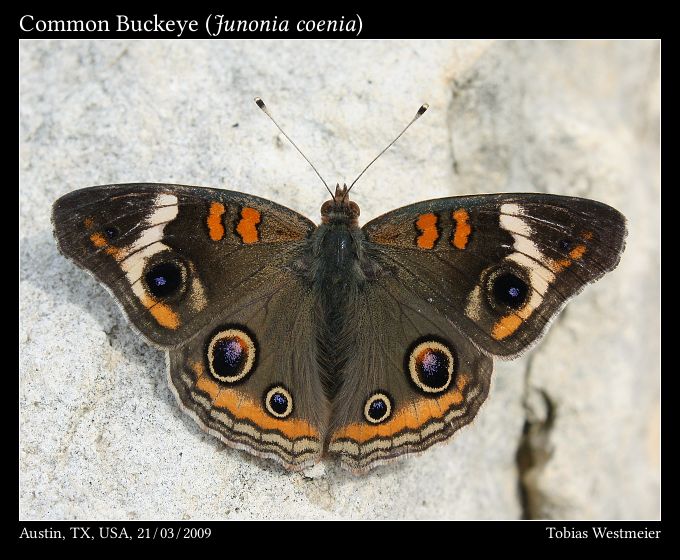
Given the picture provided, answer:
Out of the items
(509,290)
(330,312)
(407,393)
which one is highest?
(509,290)

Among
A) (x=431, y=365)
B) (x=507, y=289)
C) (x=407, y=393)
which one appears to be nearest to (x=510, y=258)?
(x=507, y=289)

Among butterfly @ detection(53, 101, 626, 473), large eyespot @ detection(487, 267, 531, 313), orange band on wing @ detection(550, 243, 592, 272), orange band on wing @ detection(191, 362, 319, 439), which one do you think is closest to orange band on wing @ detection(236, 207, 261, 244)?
butterfly @ detection(53, 101, 626, 473)

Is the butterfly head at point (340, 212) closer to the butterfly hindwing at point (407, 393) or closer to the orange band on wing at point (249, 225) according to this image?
the orange band on wing at point (249, 225)

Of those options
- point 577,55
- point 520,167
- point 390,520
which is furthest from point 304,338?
point 577,55

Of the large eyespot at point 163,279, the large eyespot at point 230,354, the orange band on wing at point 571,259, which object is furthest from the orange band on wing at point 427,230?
the large eyespot at point 163,279

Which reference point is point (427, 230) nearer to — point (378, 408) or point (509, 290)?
point (509, 290)

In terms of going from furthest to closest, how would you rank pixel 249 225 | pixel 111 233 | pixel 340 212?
pixel 340 212
pixel 249 225
pixel 111 233

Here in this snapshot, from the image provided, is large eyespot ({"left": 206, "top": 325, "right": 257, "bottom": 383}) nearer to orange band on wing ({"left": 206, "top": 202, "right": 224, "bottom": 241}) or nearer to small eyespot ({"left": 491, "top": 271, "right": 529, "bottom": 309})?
orange band on wing ({"left": 206, "top": 202, "right": 224, "bottom": 241})
